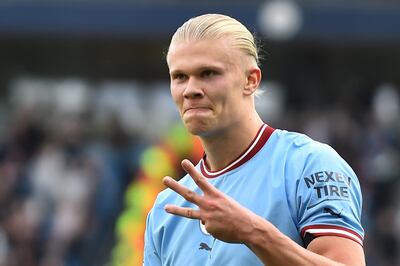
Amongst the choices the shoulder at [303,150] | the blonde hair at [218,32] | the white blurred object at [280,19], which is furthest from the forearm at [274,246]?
the white blurred object at [280,19]

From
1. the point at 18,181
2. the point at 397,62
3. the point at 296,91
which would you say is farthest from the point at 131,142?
the point at 397,62

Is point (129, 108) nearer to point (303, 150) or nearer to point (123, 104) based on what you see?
point (123, 104)

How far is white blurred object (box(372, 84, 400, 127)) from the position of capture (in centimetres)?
1847

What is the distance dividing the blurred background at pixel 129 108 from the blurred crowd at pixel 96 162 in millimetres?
22

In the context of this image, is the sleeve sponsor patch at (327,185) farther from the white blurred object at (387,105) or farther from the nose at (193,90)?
the white blurred object at (387,105)

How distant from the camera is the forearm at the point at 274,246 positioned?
13.3ft

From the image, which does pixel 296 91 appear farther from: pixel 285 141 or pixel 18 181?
pixel 285 141

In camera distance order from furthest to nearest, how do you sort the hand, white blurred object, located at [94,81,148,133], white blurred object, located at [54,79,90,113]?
white blurred object, located at [54,79,90,113] → white blurred object, located at [94,81,148,133] → the hand

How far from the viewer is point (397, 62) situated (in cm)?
2088

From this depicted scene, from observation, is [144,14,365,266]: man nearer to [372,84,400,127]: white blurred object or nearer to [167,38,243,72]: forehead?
[167,38,243,72]: forehead

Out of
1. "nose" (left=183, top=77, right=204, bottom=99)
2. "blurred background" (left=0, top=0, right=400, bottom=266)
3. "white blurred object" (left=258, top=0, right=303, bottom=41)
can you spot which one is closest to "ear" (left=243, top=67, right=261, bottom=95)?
"nose" (left=183, top=77, right=204, bottom=99)

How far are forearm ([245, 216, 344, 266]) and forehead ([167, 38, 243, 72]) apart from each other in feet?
2.51

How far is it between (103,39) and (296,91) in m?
3.73

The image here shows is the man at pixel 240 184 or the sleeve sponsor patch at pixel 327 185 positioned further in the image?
the sleeve sponsor patch at pixel 327 185
